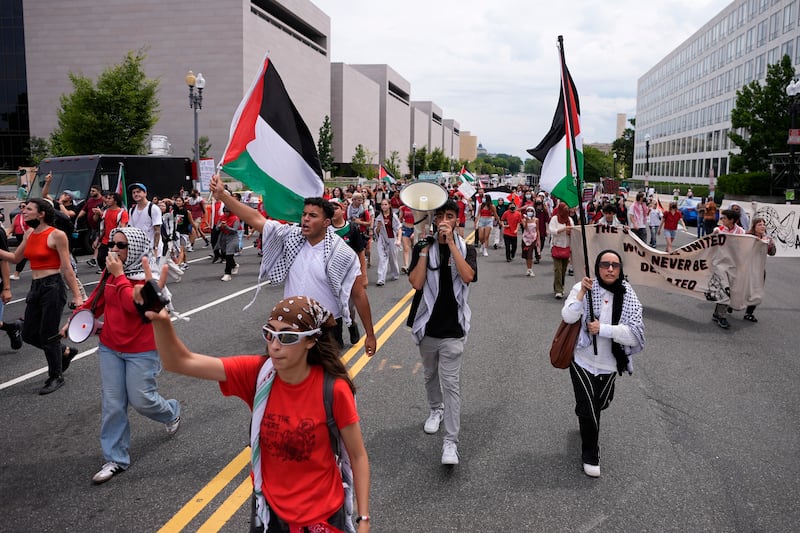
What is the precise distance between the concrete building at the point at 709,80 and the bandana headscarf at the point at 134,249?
46.0 m

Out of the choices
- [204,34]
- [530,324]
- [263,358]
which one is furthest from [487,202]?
[204,34]

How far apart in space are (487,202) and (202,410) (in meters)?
11.7

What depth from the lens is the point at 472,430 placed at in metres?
5.51

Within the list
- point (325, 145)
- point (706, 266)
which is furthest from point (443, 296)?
point (325, 145)

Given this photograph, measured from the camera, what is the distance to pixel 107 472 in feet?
14.8

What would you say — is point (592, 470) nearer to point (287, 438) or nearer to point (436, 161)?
Answer: point (287, 438)

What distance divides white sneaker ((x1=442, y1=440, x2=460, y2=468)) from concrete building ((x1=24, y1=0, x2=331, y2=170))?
52.9m

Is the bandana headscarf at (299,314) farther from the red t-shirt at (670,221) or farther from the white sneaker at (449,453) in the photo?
the red t-shirt at (670,221)

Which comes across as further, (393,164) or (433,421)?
(393,164)

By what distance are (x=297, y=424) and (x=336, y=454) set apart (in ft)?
0.75

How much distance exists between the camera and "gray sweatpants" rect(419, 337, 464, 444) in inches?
190

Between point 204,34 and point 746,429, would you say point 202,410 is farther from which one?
point 204,34

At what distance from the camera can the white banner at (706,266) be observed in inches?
398

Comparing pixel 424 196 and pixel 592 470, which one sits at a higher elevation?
pixel 424 196
